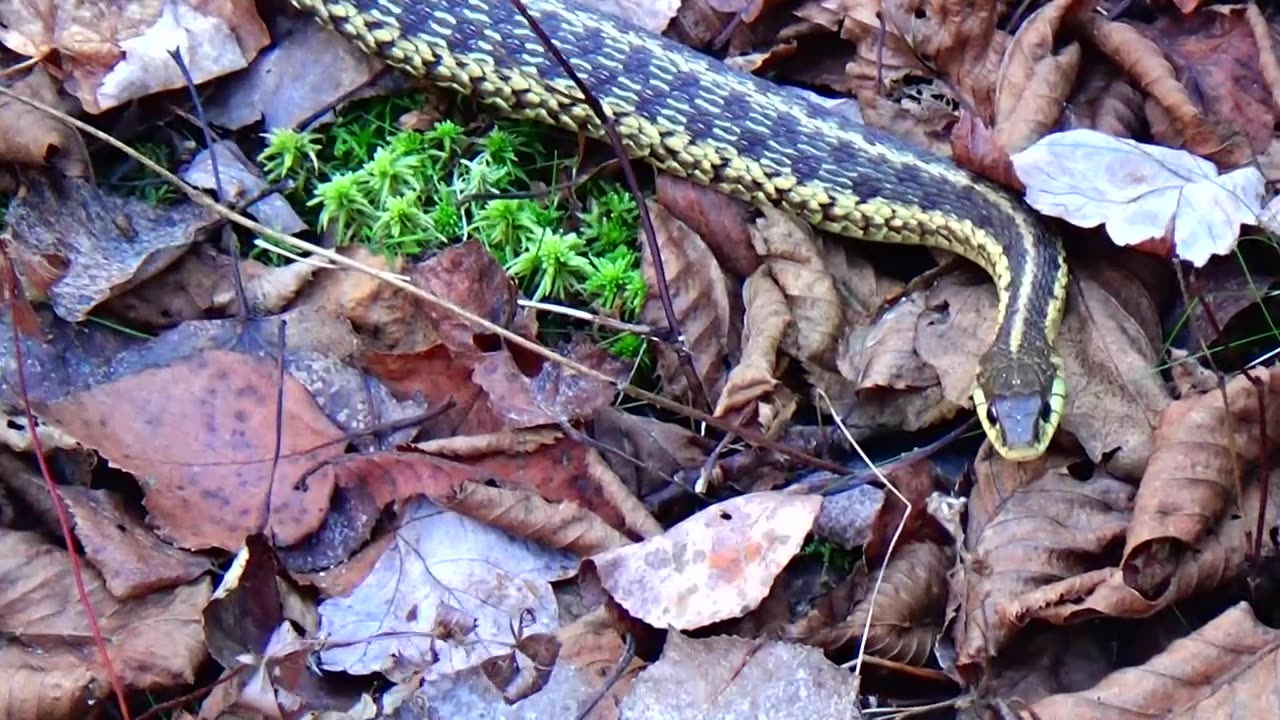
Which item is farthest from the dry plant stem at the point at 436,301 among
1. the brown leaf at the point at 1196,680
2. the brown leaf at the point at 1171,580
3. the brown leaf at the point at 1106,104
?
the brown leaf at the point at 1106,104

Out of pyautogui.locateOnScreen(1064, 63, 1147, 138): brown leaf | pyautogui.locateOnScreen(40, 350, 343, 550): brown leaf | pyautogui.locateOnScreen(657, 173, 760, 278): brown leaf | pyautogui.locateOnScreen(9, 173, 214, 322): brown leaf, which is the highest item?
pyautogui.locateOnScreen(1064, 63, 1147, 138): brown leaf

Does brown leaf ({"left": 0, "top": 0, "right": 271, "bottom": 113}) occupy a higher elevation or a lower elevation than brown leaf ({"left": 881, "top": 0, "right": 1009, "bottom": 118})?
lower

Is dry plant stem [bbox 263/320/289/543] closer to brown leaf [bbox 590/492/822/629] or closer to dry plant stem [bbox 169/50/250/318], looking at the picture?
dry plant stem [bbox 169/50/250/318]

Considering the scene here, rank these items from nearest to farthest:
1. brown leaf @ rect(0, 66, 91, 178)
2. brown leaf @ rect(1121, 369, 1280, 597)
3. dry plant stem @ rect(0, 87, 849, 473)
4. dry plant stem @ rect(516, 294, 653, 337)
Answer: brown leaf @ rect(1121, 369, 1280, 597) → dry plant stem @ rect(0, 87, 849, 473) → dry plant stem @ rect(516, 294, 653, 337) → brown leaf @ rect(0, 66, 91, 178)

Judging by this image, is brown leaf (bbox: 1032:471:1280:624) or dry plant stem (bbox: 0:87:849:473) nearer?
brown leaf (bbox: 1032:471:1280:624)

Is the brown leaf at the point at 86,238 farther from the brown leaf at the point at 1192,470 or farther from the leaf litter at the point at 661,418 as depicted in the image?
the brown leaf at the point at 1192,470

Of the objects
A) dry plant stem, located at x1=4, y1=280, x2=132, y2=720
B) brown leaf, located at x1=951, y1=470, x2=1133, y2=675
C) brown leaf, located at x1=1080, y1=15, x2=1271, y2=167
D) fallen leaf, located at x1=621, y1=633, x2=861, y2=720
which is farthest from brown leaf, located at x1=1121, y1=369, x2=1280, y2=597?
dry plant stem, located at x1=4, y1=280, x2=132, y2=720

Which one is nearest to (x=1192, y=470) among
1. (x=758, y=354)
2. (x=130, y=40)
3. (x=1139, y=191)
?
(x=1139, y=191)
